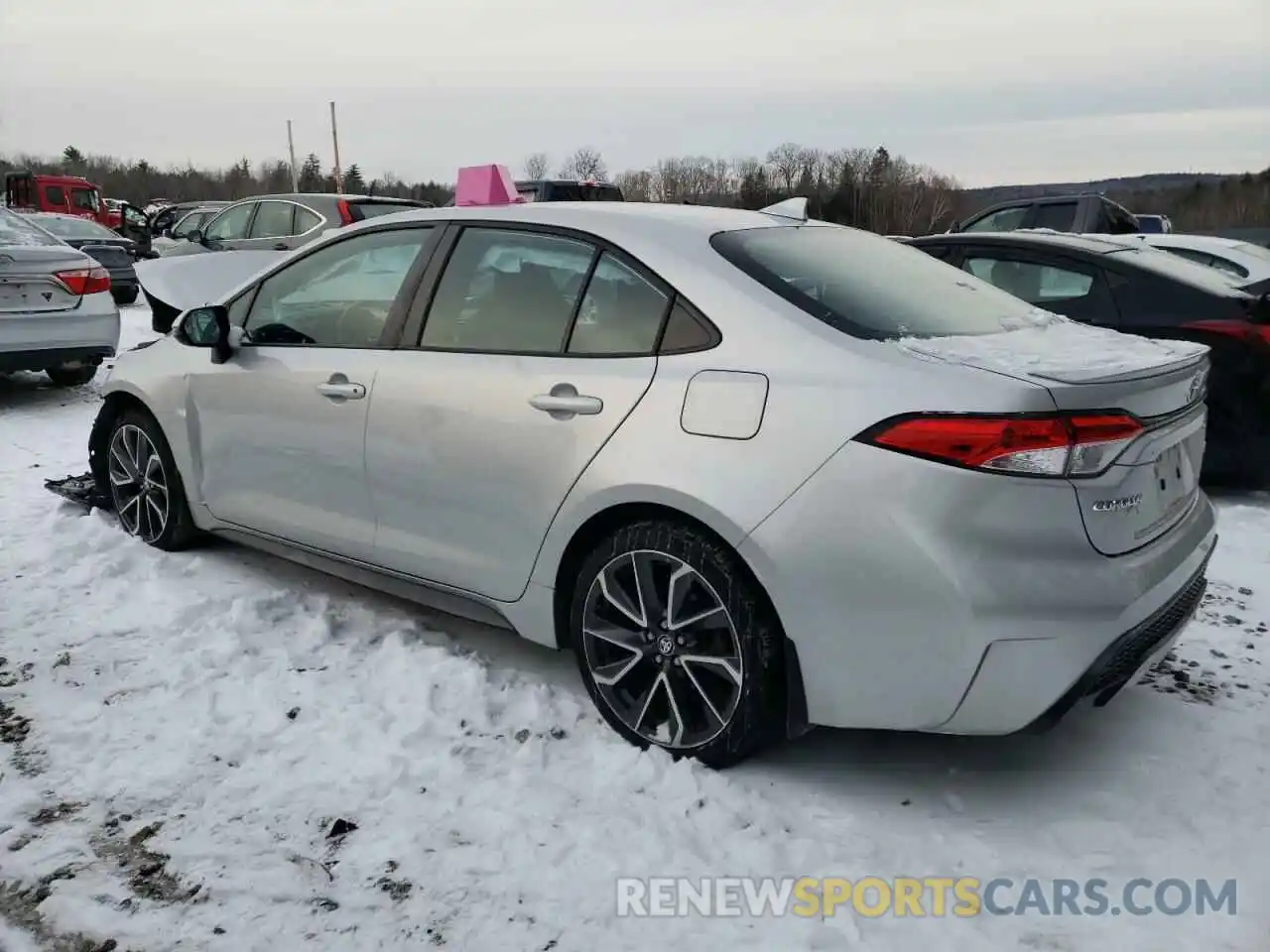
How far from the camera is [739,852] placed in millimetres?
2545

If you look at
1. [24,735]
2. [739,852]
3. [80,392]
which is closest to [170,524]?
[24,735]

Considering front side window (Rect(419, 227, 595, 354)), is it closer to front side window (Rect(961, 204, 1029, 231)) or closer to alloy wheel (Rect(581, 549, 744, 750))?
alloy wheel (Rect(581, 549, 744, 750))

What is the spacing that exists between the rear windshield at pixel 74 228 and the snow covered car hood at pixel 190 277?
924 centimetres

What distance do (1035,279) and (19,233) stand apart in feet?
24.6

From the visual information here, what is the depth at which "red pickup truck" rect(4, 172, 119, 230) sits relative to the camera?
24047 millimetres

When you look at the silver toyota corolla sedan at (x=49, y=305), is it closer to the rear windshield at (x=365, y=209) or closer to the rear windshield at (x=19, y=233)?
the rear windshield at (x=19, y=233)

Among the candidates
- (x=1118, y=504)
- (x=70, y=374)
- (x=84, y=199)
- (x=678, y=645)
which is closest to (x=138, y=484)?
(x=678, y=645)

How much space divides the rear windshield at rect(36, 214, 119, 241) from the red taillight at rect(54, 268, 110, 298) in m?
7.79

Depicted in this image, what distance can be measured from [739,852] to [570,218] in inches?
77.2

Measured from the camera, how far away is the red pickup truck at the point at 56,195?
2405 centimetres

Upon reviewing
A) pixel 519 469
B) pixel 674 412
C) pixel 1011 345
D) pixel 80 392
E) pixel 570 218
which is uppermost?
pixel 570 218

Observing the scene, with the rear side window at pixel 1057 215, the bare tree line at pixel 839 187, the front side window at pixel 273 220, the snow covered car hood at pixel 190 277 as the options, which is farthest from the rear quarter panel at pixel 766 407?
the bare tree line at pixel 839 187

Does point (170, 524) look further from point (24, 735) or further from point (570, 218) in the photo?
point (570, 218)

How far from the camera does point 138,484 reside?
182 inches
